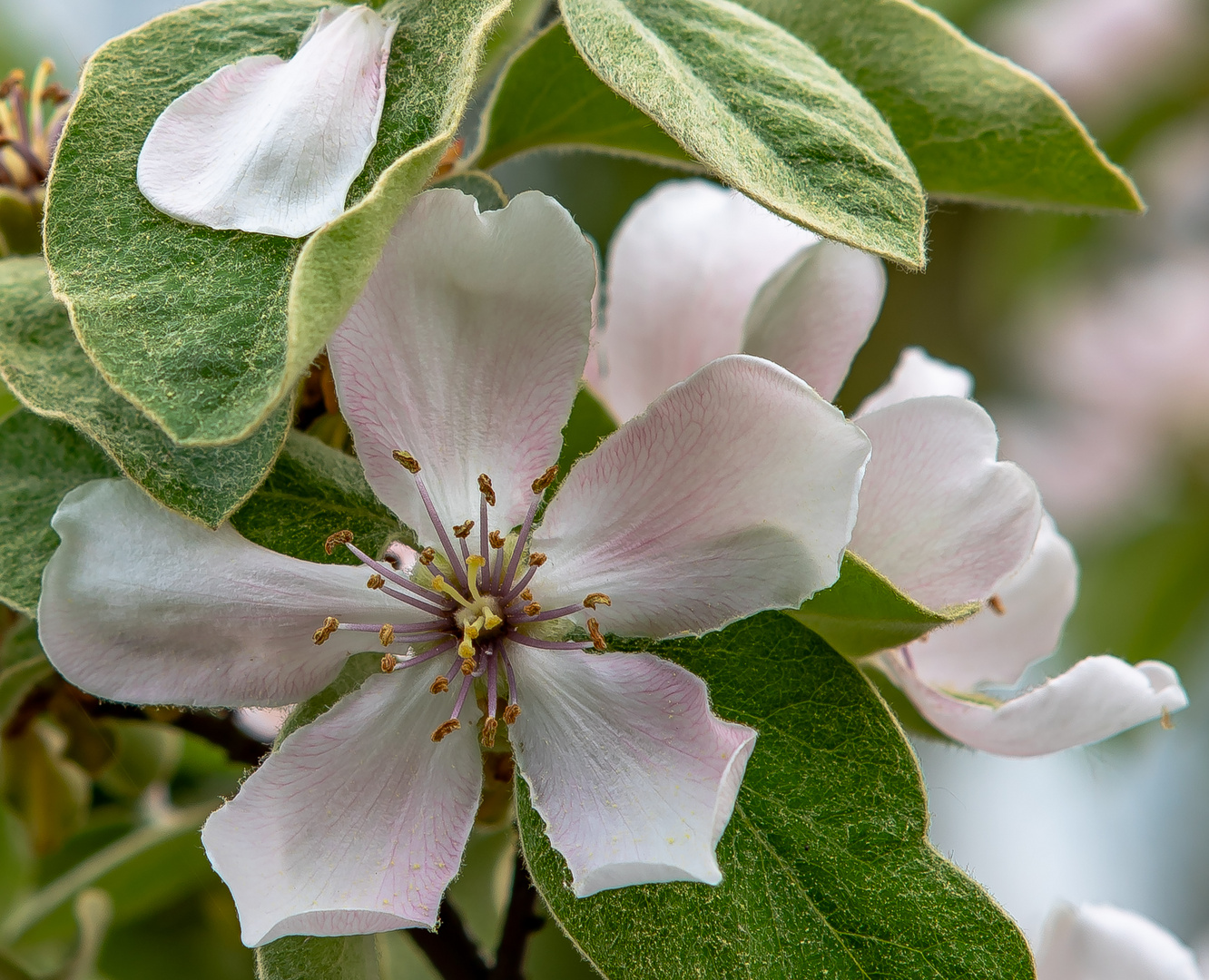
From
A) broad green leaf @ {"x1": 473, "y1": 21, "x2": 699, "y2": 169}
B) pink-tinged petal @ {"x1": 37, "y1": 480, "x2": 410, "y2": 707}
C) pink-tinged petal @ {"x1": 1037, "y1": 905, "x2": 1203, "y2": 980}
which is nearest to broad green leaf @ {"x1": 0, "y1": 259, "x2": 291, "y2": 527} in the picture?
pink-tinged petal @ {"x1": 37, "y1": 480, "x2": 410, "y2": 707}

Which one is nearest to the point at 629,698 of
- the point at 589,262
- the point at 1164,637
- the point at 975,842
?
the point at 589,262

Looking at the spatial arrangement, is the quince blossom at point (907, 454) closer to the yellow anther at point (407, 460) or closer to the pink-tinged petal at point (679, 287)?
the pink-tinged petal at point (679, 287)

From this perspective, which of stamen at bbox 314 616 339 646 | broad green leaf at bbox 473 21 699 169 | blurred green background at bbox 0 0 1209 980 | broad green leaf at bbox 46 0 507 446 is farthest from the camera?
blurred green background at bbox 0 0 1209 980

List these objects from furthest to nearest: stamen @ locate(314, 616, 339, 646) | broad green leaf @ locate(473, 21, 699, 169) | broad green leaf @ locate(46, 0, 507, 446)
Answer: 1. broad green leaf @ locate(473, 21, 699, 169)
2. stamen @ locate(314, 616, 339, 646)
3. broad green leaf @ locate(46, 0, 507, 446)

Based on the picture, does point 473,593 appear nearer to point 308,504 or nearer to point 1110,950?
point 308,504

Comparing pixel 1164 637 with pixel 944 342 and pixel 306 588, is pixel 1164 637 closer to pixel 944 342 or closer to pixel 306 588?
pixel 944 342

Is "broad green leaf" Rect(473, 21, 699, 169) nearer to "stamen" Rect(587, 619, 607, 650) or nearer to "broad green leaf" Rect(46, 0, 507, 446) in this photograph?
"broad green leaf" Rect(46, 0, 507, 446)

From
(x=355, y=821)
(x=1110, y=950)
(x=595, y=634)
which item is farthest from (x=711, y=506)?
(x=1110, y=950)

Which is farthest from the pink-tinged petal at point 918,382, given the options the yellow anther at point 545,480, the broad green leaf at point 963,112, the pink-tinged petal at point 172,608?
the pink-tinged petal at point 172,608
